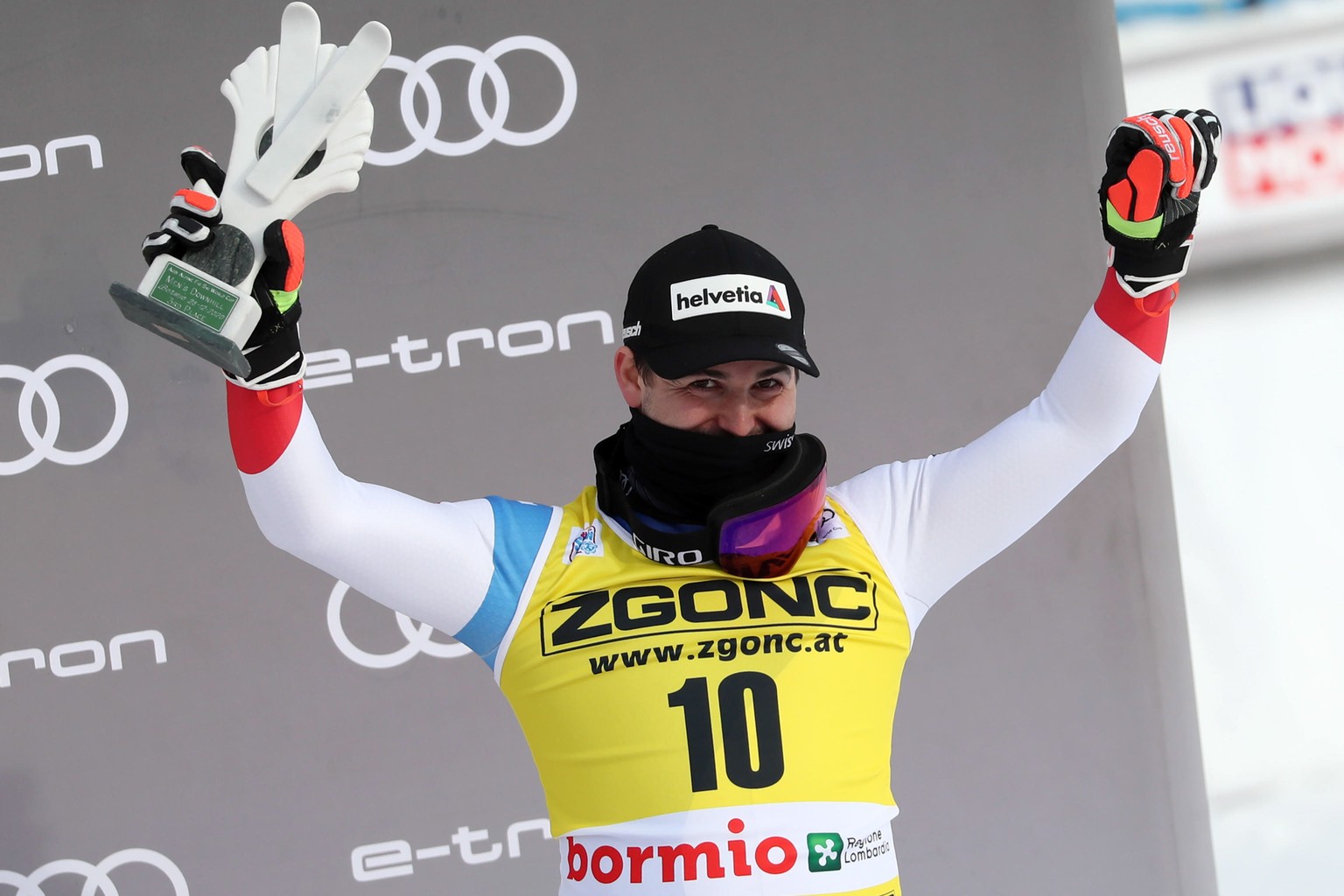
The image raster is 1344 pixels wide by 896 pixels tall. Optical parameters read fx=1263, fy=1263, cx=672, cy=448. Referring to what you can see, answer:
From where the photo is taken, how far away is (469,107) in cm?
230

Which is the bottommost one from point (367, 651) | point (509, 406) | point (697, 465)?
point (367, 651)

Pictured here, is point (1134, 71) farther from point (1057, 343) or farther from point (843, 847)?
point (843, 847)

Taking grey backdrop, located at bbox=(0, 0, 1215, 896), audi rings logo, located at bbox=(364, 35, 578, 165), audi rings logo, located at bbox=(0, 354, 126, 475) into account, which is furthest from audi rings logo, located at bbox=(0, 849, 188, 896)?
audi rings logo, located at bbox=(364, 35, 578, 165)

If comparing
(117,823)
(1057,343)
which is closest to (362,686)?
(117,823)

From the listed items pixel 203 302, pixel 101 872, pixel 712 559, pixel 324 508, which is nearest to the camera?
pixel 203 302

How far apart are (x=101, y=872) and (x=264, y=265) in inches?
60.7

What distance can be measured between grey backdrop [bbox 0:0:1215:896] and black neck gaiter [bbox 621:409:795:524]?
91 centimetres

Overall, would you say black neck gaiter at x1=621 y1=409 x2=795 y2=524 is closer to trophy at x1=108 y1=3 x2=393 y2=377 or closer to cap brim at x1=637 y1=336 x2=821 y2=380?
cap brim at x1=637 y1=336 x2=821 y2=380

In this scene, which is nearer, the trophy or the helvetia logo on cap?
the trophy

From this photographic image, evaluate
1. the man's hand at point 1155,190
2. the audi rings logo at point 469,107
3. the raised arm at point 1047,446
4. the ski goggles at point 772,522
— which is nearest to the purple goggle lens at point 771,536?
the ski goggles at point 772,522

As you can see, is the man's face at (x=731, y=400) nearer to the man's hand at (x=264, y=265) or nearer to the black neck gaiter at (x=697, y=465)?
the black neck gaiter at (x=697, y=465)

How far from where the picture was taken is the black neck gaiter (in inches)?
52.2

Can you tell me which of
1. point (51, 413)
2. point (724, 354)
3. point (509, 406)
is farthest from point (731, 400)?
point (51, 413)

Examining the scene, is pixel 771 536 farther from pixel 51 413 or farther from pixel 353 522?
pixel 51 413
